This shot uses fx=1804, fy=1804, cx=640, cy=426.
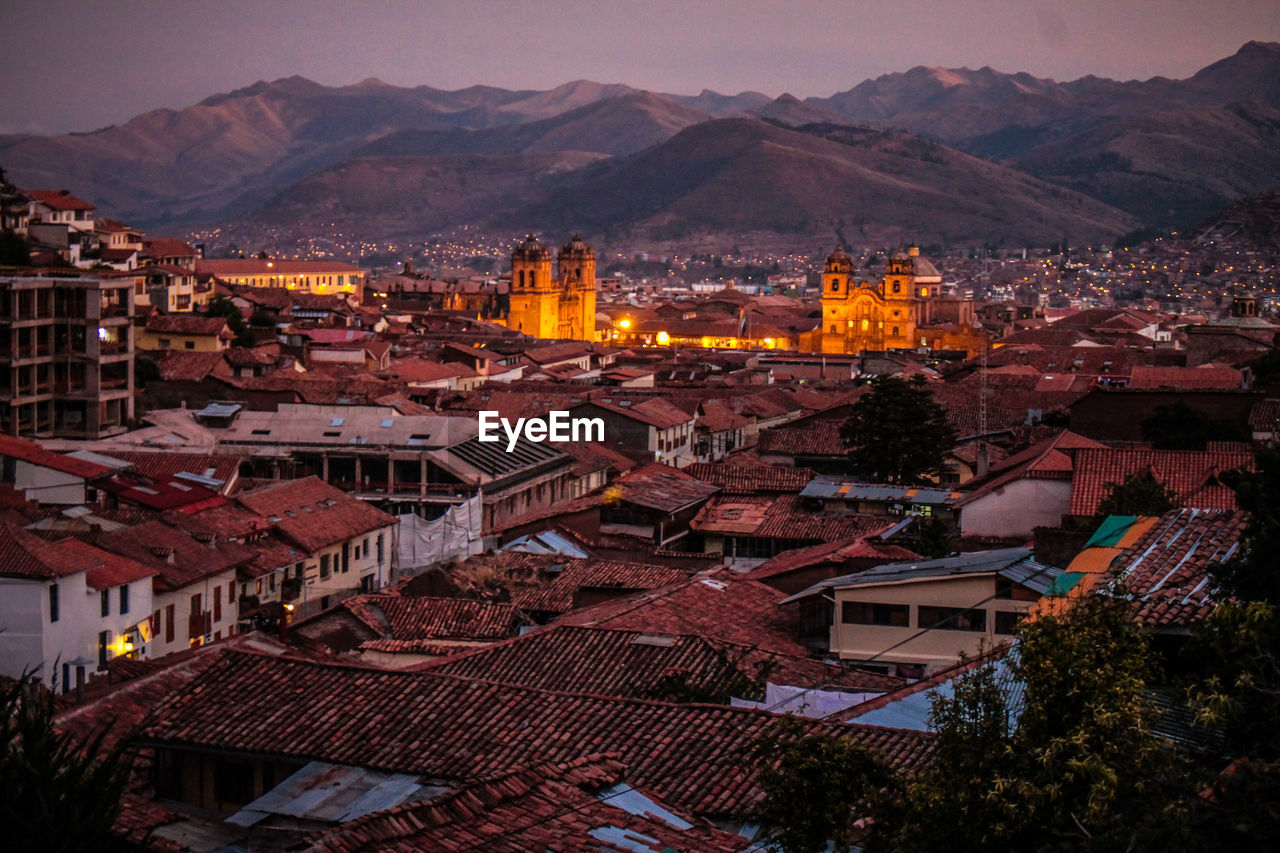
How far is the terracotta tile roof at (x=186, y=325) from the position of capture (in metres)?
59.7

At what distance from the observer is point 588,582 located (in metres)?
22.2

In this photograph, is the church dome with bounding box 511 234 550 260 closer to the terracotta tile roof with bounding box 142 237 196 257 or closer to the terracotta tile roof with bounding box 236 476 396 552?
the terracotta tile roof with bounding box 142 237 196 257

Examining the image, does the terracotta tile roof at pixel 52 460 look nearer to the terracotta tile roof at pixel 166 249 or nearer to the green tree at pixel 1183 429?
the green tree at pixel 1183 429

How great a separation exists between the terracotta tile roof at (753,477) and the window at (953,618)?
12762mm

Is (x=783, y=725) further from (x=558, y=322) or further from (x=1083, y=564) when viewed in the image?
Result: (x=558, y=322)

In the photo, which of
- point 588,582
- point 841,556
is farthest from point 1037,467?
point 588,582

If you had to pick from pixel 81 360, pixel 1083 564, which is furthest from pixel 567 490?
pixel 1083 564

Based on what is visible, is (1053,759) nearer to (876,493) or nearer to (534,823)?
(534,823)

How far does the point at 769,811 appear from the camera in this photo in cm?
880

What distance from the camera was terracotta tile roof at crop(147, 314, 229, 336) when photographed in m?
59.7

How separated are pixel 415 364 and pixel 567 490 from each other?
27024mm

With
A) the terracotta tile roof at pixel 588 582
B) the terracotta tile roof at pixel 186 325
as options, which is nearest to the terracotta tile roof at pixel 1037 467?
the terracotta tile roof at pixel 588 582

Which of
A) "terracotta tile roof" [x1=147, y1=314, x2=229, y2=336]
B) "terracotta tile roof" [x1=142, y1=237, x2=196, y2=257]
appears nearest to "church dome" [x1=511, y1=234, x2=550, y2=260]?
"terracotta tile roof" [x1=142, y1=237, x2=196, y2=257]

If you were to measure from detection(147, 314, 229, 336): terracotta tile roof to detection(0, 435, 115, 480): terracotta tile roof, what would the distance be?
27775 millimetres
